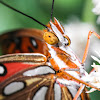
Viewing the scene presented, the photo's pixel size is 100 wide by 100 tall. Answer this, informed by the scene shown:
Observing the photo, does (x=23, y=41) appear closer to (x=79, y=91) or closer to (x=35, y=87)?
(x=35, y=87)

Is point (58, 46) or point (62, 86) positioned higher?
point (58, 46)

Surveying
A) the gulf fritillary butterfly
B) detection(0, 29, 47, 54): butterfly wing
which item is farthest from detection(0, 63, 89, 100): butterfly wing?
detection(0, 29, 47, 54): butterfly wing

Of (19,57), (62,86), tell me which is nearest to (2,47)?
(19,57)

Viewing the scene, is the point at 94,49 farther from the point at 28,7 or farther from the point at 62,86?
the point at 28,7

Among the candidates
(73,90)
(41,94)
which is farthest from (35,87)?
(73,90)

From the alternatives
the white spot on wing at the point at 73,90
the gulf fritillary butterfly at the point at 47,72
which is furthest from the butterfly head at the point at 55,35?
the white spot on wing at the point at 73,90

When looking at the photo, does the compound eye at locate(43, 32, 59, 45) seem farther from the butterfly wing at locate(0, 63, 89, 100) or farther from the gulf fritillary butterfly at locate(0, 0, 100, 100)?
the butterfly wing at locate(0, 63, 89, 100)

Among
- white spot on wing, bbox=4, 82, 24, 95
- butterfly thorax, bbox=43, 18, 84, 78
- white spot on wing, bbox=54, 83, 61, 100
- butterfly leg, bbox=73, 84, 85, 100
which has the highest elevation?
butterfly thorax, bbox=43, 18, 84, 78
